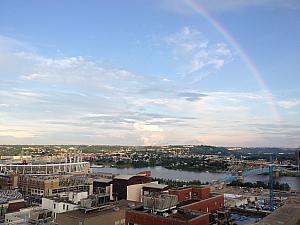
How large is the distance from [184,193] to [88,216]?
6.22 metres

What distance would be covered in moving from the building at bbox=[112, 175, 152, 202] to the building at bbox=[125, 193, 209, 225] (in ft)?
20.8

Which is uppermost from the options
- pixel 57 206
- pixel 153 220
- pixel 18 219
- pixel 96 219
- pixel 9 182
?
pixel 153 220

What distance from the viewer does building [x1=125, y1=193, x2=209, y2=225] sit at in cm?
631

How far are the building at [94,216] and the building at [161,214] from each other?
0.57m

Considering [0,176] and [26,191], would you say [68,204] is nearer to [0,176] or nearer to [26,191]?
[26,191]

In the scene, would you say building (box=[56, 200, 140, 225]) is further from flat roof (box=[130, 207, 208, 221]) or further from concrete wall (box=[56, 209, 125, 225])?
flat roof (box=[130, 207, 208, 221])

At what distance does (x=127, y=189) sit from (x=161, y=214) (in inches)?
268

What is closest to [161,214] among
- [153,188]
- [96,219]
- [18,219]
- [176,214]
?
[176,214]

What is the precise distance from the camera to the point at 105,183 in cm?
1426

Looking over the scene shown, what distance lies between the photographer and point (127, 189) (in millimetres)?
13375

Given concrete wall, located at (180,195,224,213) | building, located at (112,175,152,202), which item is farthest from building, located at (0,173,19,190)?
concrete wall, located at (180,195,224,213)

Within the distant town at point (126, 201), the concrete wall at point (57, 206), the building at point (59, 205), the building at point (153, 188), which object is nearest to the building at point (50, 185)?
the distant town at point (126, 201)

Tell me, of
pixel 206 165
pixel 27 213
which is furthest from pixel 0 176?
pixel 206 165

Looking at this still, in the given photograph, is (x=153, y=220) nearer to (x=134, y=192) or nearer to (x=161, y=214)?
(x=161, y=214)
